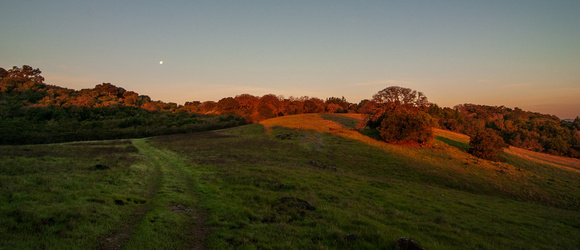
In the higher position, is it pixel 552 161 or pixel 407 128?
pixel 407 128

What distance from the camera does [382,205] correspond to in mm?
14688

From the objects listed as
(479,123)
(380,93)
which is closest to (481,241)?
(380,93)

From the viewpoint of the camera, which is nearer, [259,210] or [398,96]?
[259,210]

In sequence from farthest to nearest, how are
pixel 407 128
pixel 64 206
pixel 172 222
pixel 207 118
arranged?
pixel 207 118, pixel 407 128, pixel 172 222, pixel 64 206

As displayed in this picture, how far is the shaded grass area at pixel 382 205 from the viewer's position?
912 cm

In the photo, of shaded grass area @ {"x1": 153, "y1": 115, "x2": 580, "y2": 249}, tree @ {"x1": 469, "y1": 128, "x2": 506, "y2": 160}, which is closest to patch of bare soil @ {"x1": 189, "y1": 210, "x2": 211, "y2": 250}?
shaded grass area @ {"x1": 153, "y1": 115, "x2": 580, "y2": 249}

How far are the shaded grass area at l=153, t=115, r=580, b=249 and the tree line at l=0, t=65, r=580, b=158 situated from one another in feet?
45.7

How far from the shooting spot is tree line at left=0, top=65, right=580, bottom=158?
43812 millimetres

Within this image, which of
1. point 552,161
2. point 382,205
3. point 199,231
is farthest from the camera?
point 552,161

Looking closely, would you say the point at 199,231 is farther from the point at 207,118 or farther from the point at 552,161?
the point at 207,118

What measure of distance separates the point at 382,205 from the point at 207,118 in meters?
72.9

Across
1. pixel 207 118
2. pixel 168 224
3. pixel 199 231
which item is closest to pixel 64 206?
pixel 168 224

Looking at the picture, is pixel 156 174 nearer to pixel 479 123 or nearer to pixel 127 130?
pixel 127 130

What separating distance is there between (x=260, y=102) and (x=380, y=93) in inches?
2299
